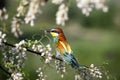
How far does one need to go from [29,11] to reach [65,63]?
2.67 ft

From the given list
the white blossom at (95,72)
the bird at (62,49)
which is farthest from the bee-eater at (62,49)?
the white blossom at (95,72)

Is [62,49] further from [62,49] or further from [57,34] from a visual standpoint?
[57,34]

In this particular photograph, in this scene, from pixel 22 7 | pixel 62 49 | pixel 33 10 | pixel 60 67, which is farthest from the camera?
pixel 22 7

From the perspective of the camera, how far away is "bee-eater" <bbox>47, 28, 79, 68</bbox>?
4938 mm

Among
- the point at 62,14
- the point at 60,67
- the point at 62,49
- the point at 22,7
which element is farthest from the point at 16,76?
the point at 22,7

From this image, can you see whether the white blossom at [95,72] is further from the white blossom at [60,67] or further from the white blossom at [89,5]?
the white blossom at [89,5]

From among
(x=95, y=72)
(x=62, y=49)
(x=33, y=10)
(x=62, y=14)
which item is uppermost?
(x=33, y=10)

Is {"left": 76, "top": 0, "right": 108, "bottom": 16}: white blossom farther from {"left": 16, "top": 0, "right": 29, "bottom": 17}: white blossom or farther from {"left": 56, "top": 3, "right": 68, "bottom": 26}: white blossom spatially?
{"left": 16, "top": 0, "right": 29, "bottom": 17}: white blossom

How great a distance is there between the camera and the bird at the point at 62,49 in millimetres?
4933

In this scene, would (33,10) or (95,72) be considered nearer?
(95,72)

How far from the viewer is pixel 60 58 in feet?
16.1

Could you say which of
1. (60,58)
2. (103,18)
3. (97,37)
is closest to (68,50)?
(60,58)

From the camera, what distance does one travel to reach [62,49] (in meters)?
5.01

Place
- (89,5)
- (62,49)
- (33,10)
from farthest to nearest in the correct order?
(33,10), (62,49), (89,5)
